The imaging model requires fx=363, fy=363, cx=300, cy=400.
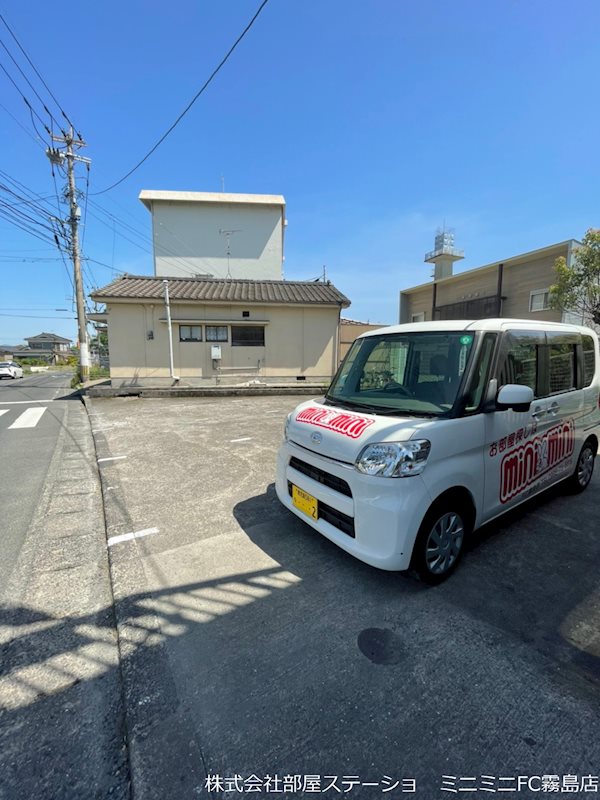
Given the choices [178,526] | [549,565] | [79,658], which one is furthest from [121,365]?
[549,565]

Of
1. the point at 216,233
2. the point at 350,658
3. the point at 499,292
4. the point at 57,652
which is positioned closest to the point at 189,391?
the point at 57,652

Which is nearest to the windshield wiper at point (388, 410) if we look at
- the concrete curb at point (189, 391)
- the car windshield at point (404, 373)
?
the car windshield at point (404, 373)

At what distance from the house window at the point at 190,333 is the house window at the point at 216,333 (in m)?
0.31

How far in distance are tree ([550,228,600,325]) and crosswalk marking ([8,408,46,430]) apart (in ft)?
44.7

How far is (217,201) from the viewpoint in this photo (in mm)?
20469

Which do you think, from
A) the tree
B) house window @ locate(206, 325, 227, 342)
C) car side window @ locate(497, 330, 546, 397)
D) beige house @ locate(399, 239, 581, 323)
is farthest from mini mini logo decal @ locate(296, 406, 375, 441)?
beige house @ locate(399, 239, 581, 323)

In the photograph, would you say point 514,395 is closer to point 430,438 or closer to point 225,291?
point 430,438

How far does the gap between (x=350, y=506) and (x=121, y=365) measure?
1209cm

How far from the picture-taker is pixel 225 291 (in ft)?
43.8

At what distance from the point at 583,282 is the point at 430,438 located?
10378 millimetres

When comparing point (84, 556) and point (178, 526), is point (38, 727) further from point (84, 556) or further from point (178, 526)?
point (178, 526)

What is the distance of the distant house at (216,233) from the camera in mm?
20547

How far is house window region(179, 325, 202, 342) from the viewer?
1277 centimetres

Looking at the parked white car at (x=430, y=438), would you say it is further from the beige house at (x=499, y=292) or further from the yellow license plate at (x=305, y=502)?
the beige house at (x=499, y=292)
